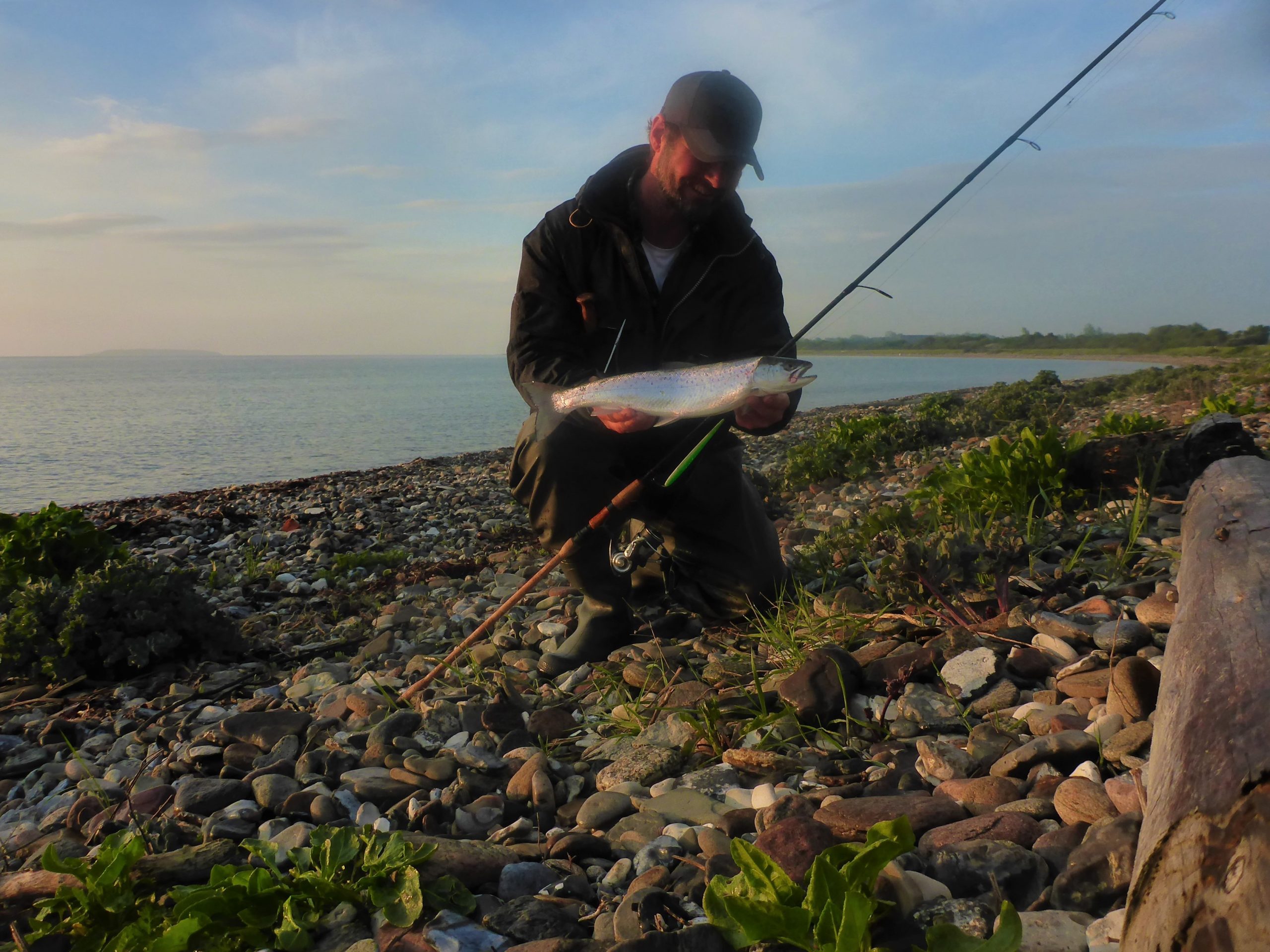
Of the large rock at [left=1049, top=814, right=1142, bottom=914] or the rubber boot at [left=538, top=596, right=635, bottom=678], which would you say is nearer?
the large rock at [left=1049, top=814, right=1142, bottom=914]

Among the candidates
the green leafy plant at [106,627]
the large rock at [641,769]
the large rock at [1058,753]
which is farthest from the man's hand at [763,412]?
the green leafy plant at [106,627]

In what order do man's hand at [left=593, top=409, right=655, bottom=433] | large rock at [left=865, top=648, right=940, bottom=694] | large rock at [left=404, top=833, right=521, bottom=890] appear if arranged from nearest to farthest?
large rock at [left=404, top=833, right=521, bottom=890] < large rock at [left=865, top=648, right=940, bottom=694] < man's hand at [left=593, top=409, right=655, bottom=433]

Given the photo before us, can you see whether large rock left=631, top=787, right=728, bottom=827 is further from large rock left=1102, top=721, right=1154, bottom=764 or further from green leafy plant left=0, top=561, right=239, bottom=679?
green leafy plant left=0, top=561, right=239, bottom=679

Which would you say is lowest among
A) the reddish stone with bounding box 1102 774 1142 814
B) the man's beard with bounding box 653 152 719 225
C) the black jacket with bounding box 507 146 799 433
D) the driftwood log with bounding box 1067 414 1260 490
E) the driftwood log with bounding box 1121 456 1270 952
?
the reddish stone with bounding box 1102 774 1142 814

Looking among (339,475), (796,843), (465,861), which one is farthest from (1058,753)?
(339,475)

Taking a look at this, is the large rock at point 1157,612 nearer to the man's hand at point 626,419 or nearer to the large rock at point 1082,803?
the large rock at point 1082,803

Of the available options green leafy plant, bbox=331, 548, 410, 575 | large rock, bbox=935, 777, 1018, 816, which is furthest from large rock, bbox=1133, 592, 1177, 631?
green leafy plant, bbox=331, 548, 410, 575

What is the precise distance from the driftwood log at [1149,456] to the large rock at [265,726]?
4.59 meters

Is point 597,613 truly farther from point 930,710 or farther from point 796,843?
point 796,843

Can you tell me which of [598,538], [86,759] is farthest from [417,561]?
[86,759]

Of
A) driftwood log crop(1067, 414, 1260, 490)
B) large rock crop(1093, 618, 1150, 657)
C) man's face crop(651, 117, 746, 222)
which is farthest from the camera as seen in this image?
driftwood log crop(1067, 414, 1260, 490)

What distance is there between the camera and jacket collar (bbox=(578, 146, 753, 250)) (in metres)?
4.79

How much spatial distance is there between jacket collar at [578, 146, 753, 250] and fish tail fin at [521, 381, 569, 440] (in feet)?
3.41

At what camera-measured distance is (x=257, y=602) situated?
6.84 metres
